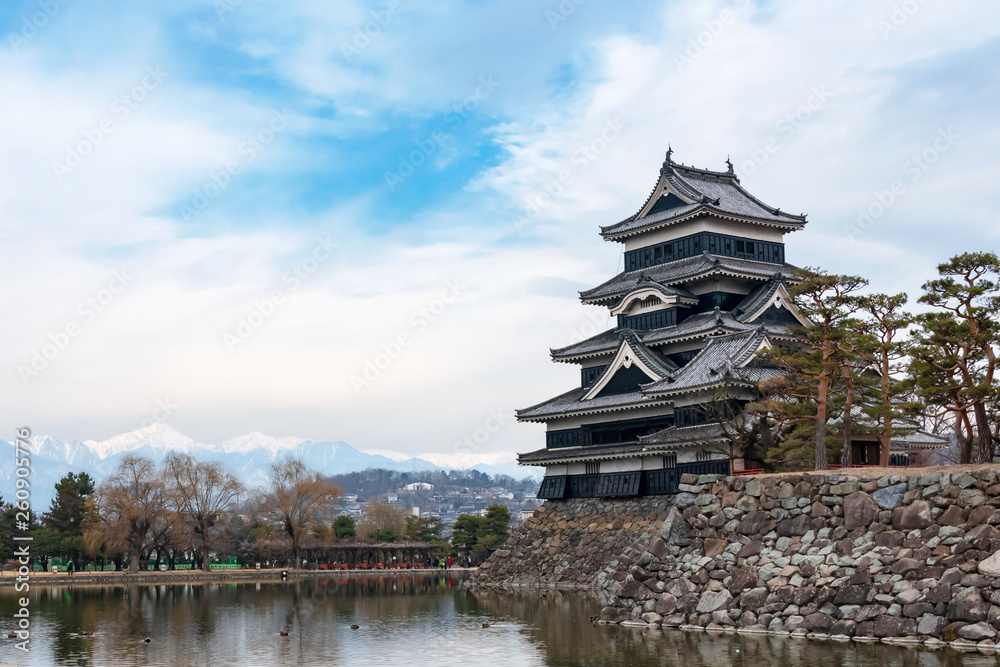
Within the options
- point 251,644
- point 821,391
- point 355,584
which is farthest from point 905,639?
point 355,584

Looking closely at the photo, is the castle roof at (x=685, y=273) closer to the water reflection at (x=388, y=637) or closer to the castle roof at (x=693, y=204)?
the castle roof at (x=693, y=204)

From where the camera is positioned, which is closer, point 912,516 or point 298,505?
point 912,516

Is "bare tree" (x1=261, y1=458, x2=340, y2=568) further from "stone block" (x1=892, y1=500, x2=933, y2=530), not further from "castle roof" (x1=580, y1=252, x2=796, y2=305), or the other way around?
"stone block" (x1=892, y1=500, x2=933, y2=530)

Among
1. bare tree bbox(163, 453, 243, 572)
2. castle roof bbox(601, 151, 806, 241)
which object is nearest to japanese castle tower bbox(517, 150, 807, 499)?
castle roof bbox(601, 151, 806, 241)

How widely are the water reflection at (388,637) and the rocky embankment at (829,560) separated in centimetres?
99

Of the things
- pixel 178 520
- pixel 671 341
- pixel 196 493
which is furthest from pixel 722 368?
pixel 178 520

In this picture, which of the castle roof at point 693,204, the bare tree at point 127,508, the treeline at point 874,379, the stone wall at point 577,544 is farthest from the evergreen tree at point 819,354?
the bare tree at point 127,508

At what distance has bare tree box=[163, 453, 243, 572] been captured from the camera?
73.2m

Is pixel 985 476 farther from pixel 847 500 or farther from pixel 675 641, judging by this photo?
pixel 675 641

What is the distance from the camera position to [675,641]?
1031 inches

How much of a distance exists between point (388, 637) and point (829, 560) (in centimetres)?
1181

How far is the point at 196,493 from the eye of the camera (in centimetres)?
7388

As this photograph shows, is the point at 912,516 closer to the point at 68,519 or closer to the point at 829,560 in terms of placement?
the point at 829,560

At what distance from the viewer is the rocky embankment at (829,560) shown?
2397 centimetres
